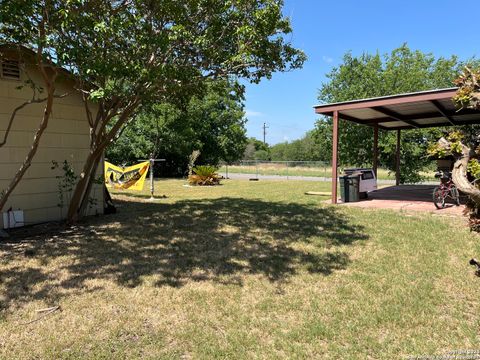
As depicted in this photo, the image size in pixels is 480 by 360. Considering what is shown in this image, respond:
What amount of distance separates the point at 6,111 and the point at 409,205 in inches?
380

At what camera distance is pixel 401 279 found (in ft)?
15.6

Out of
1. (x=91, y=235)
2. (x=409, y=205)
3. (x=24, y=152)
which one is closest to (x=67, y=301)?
(x=91, y=235)

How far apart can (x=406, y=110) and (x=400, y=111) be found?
25cm

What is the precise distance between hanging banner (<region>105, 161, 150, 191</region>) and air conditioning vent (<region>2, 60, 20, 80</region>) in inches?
275

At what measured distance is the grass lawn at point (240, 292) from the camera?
126 inches

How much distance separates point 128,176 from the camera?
1523cm

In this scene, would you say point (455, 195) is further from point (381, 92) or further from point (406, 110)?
point (381, 92)

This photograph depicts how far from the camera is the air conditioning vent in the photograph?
23.1ft

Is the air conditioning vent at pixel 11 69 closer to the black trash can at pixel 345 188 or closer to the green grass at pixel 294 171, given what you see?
the black trash can at pixel 345 188

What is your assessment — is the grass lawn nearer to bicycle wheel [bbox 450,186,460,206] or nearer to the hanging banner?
bicycle wheel [bbox 450,186,460,206]

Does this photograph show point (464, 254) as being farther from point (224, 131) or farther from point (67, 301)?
point (224, 131)

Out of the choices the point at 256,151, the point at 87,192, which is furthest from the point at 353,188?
the point at 256,151

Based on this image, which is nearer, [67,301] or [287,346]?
[287,346]


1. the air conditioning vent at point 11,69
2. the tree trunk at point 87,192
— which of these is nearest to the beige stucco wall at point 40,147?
the air conditioning vent at point 11,69
